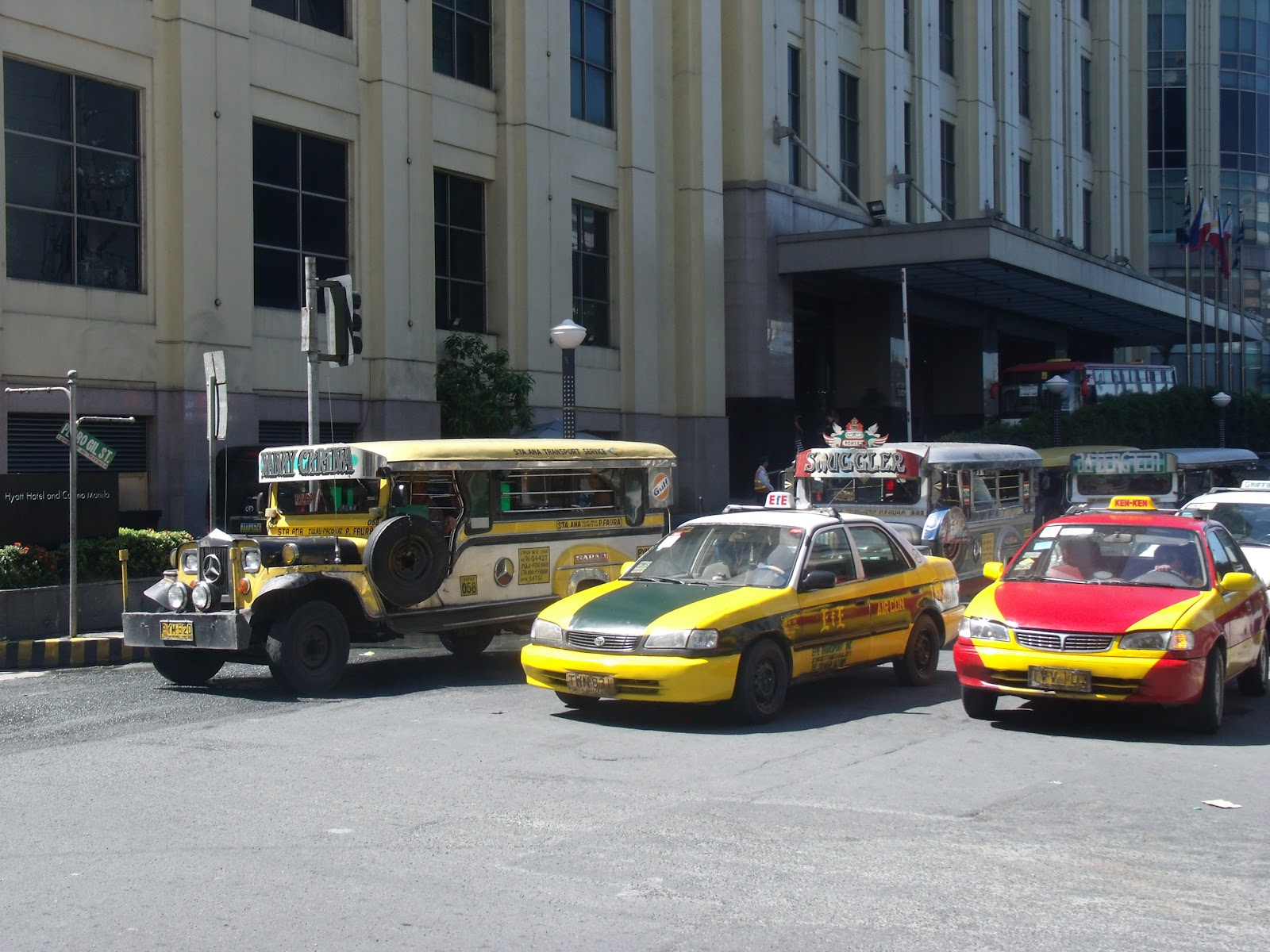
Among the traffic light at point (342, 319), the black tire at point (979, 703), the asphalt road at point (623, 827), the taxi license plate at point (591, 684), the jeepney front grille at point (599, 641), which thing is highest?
the traffic light at point (342, 319)

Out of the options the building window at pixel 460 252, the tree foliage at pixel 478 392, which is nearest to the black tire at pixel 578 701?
the tree foliage at pixel 478 392

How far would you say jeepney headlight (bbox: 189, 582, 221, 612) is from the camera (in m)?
11.8

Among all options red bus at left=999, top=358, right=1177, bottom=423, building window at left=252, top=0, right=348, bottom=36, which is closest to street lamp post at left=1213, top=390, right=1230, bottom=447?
red bus at left=999, top=358, right=1177, bottom=423

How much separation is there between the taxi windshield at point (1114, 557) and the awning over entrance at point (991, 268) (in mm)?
19013

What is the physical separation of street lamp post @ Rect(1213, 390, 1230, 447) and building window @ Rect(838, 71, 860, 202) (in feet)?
39.1

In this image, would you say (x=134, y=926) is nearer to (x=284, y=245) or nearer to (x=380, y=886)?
(x=380, y=886)

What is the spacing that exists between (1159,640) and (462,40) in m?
19.8

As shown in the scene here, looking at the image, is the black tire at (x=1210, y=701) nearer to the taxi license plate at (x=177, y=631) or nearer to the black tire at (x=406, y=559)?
the black tire at (x=406, y=559)

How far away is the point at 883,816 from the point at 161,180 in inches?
631

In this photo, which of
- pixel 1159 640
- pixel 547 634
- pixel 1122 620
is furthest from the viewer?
pixel 547 634

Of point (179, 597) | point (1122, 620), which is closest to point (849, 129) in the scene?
point (179, 597)

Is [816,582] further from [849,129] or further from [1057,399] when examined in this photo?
[849,129]

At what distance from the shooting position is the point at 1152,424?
36.2 metres

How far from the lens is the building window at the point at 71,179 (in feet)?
60.9
